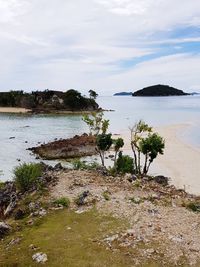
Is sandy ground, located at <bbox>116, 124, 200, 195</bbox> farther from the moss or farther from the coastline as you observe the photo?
the coastline

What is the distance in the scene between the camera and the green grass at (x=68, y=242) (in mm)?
17500

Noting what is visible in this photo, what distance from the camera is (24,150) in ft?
228

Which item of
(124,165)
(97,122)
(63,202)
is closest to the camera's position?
(63,202)

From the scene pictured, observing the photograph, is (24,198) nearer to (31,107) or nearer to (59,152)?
(59,152)

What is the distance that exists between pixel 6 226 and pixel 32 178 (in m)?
6.94

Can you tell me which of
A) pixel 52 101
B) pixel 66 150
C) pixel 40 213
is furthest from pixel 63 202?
pixel 52 101

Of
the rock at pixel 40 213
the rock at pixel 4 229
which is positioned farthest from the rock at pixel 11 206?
the rock at pixel 4 229

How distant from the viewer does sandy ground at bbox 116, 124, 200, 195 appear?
142ft

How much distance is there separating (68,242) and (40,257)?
1.80m

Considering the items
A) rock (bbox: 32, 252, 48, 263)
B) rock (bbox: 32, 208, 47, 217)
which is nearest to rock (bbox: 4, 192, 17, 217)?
rock (bbox: 32, 208, 47, 217)

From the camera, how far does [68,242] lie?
63.3 feet

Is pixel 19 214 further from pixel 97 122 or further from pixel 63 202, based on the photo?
pixel 97 122

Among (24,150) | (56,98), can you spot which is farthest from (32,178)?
(56,98)

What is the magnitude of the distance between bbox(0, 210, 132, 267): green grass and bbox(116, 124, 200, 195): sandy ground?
19.4 metres
